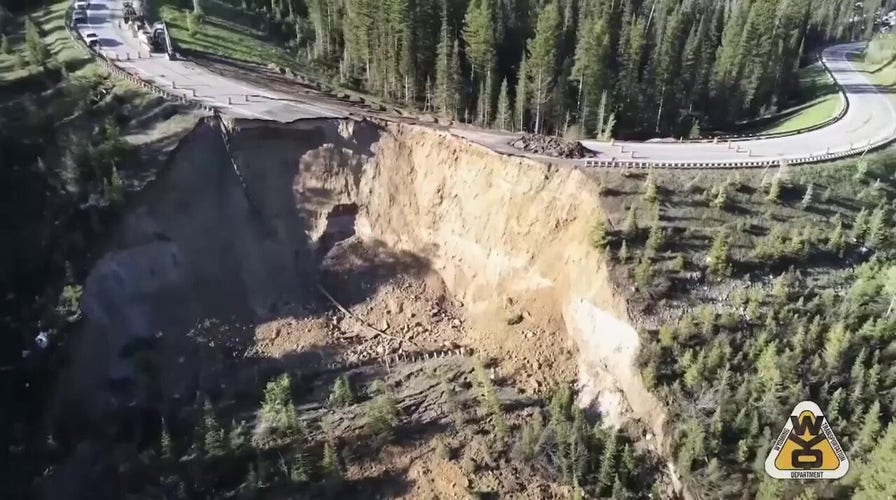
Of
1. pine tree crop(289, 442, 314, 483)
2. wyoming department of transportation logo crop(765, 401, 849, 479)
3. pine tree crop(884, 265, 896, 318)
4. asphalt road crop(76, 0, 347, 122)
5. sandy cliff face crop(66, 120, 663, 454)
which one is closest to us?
→ wyoming department of transportation logo crop(765, 401, 849, 479)

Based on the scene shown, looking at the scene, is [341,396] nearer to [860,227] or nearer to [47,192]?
[47,192]

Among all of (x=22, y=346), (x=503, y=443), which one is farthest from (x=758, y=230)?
(x=22, y=346)

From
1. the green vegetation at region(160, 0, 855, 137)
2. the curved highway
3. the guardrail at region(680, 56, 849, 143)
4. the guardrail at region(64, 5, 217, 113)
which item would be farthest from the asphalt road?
the guardrail at region(680, 56, 849, 143)

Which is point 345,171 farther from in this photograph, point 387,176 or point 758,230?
point 758,230

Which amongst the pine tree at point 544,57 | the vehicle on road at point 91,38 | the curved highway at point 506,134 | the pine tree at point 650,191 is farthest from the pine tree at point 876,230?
the vehicle on road at point 91,38

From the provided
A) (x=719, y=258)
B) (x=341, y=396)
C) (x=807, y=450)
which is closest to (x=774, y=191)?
(x=719, y=258)

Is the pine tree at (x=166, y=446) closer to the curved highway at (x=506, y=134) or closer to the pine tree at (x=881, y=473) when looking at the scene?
the curved highway at (x=506, y=134)

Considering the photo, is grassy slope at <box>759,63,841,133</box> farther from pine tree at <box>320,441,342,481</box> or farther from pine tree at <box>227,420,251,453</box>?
pine tree at <box>227,420,251,453</box>
